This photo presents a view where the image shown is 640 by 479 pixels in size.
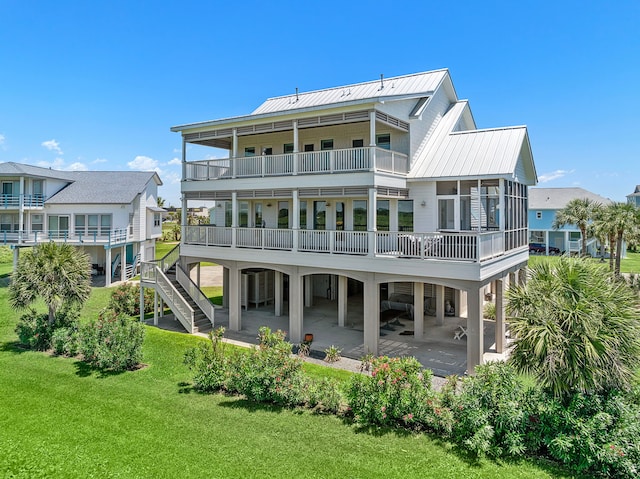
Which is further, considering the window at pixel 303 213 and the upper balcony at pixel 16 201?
the upper balcony at pixel 16 201

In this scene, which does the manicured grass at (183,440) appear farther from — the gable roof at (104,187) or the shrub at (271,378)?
the gable roof at (104,187)

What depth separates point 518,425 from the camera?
28.7 ft

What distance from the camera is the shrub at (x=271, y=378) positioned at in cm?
1109

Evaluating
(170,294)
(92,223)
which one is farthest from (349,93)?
(92,223)

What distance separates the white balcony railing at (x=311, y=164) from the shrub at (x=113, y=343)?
8.67m

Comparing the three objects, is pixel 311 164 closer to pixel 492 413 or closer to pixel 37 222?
pixel 492 413

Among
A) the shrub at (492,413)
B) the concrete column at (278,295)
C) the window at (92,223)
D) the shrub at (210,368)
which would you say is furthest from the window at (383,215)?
Result: the window at (92,223)

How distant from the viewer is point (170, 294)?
20141 mm

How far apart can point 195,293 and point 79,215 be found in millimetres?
22266

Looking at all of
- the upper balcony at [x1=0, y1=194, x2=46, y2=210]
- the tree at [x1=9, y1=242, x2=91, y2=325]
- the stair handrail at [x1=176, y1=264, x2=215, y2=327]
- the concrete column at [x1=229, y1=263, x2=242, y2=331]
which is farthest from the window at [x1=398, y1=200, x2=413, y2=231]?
the upper balcony at [x1=0, y1=194, x2=46, y2=210]

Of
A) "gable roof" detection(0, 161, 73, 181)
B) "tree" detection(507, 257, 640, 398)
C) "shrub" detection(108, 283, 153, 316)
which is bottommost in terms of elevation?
"shrub" detection(108, 283, 153, 316)

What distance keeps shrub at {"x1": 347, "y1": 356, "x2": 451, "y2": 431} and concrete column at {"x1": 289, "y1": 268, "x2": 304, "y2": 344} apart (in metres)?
7.37

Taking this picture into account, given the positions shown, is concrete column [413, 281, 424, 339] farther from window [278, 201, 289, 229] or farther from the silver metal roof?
the silver metal roof

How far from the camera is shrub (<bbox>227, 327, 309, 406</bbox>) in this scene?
36.4ft
